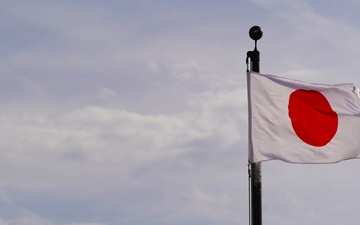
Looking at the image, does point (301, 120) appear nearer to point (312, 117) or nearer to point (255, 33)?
point (312, 117)

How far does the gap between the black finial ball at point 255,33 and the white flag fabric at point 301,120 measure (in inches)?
38.8

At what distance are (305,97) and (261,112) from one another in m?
1.43

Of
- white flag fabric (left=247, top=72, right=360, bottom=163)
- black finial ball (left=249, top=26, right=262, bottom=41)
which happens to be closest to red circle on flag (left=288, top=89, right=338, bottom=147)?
white flag fabric (left=247, top=72, right=360, bottom=163)

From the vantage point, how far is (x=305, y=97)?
734 inches

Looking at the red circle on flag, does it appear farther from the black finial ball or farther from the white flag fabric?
the black finial ball

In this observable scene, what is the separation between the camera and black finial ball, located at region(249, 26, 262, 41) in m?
18.4

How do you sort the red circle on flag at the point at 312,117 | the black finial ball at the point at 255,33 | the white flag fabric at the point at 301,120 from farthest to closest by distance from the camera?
the black finial ball at the point at 255,33 < the red circle on flag at the point at 312,117 < the white flag fabric at the point at 301,120

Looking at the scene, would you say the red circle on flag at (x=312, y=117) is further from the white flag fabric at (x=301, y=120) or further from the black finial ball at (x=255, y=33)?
the black finial ball at (x=255, y=33)

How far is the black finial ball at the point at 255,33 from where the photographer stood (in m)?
18.4

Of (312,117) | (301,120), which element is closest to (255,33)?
(301,120)

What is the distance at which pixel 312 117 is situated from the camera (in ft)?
61.3

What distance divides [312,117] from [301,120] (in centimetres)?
45

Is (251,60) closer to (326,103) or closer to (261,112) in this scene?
(261,112)

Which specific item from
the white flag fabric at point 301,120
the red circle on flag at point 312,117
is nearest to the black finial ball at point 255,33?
the white flag fabric at point 301,120
